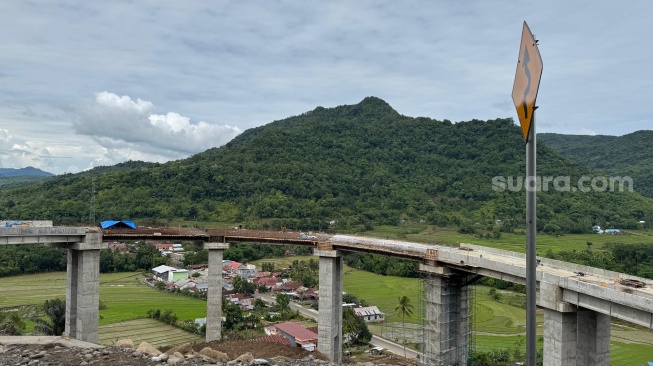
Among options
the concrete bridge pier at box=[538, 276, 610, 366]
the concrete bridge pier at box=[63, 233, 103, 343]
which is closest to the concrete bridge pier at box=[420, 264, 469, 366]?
the concrete bridge pier at box=[538, 276, 610, 366]

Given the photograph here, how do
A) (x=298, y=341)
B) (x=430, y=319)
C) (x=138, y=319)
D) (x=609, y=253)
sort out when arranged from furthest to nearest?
(x=609, y=253), (x=138, y=319), (x=298, y=341), (x=430, y=319)

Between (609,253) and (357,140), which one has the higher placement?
(357,140)

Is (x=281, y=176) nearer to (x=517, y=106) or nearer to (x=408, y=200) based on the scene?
(x=408, y=200)

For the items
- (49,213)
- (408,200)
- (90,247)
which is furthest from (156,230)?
(408,200)

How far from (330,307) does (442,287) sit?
7088mm

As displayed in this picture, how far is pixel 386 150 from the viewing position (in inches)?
4343

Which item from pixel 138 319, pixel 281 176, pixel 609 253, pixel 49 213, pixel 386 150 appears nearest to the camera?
pixel 138 319

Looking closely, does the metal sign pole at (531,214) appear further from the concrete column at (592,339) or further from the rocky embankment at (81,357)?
the concrete column at (592,339)

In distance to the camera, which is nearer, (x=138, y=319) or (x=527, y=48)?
Result: (x=527, y=48)

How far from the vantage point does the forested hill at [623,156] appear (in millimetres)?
115456

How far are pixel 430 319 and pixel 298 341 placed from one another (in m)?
12.4

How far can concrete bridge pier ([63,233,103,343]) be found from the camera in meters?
23.9

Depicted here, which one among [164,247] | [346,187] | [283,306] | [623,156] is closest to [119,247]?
[164,247]

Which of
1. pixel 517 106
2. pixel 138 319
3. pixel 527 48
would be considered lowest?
pixel 138 319
